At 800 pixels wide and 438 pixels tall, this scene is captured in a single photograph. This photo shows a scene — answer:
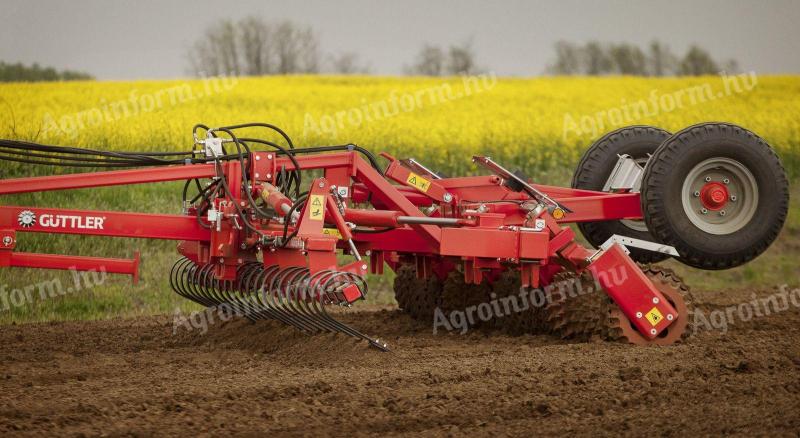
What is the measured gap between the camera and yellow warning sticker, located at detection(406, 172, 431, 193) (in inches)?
352

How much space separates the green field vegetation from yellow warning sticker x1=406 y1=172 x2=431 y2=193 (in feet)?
13.8

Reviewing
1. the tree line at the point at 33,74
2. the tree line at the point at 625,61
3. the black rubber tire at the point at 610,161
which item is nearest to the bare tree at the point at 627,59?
the tree line at the point at 625,61

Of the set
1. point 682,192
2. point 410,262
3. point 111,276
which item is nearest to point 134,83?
point 111,276

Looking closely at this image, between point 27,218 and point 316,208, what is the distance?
201 cm

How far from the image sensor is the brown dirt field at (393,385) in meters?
6.13

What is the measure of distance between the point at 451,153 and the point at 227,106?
425 cm

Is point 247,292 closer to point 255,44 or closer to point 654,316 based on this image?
point 654,316

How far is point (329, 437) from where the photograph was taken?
5891 mm

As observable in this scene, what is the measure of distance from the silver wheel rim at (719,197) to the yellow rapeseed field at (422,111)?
7.65 metres

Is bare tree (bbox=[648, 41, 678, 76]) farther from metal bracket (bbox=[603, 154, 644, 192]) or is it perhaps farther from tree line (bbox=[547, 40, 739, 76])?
metal bracket (bbox=[603, 154, 644, 192])

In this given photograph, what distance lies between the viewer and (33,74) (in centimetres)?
2138

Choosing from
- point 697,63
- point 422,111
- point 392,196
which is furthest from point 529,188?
point 697,63

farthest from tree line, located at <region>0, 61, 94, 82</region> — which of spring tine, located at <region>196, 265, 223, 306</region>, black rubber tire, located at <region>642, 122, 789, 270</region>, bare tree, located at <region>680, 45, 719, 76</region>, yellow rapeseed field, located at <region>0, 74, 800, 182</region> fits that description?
bare tree, located at <region>680, 45, 719, 76</region>

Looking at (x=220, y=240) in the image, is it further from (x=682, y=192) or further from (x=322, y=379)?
(x=682, y=192)
